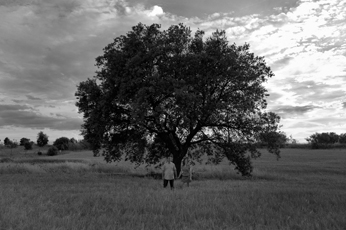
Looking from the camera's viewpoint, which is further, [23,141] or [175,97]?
[23,141]

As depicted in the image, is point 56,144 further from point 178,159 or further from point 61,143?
point 178,159

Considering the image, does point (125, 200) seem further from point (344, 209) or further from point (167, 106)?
point (167, 106)

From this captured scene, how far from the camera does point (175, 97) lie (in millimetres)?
24172

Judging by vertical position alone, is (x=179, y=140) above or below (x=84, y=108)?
below

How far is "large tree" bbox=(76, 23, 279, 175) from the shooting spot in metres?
25.2

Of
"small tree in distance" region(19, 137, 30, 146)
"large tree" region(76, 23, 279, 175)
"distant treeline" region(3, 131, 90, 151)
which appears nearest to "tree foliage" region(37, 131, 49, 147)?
"distant treeline" region(3, 131, 90, 151)

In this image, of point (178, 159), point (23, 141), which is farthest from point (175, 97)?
point (23, 141)

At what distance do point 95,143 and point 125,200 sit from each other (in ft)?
55.8

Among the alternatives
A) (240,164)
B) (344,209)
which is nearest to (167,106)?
(240,164)

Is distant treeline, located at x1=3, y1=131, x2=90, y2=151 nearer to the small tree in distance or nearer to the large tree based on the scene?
the small tree in distance

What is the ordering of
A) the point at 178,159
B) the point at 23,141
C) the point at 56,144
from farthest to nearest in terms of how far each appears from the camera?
the point at 23,141 → the point at 56,144 → the point at 178,159

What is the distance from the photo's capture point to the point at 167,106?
2586 cm

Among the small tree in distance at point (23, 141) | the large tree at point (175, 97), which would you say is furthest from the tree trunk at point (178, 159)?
the small tree in distance at point (23, 141)

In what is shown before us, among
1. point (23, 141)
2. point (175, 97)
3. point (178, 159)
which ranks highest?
point (23, 141)
